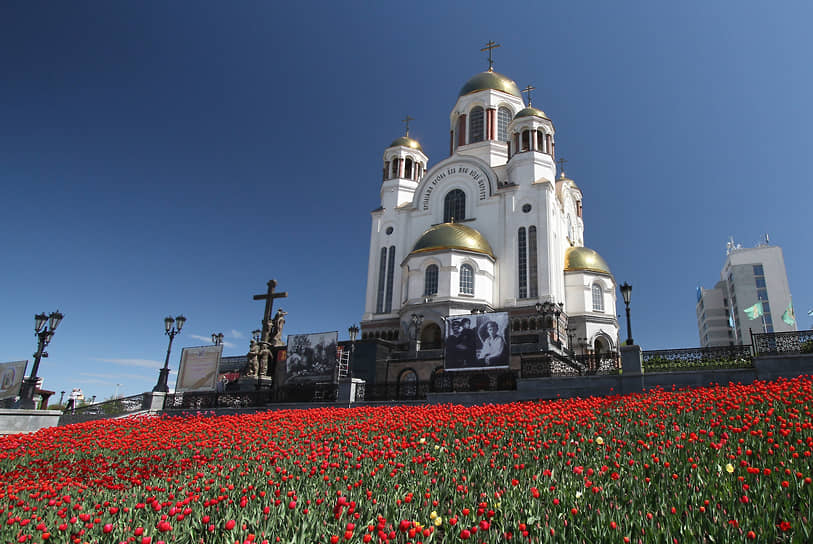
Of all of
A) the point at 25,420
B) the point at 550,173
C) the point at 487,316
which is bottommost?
the point at 25,420

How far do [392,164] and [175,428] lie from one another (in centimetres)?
3096

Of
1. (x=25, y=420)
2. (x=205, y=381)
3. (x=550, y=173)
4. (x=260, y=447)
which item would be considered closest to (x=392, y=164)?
(x=550, y=173)

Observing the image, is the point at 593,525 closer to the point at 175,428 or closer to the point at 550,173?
the point at 175,428

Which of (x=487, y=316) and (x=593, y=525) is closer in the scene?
(x=593, y=525)

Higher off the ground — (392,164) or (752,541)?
(392,164)

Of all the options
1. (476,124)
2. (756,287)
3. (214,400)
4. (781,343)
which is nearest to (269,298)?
(214,400)

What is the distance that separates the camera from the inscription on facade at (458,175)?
35.9 metres

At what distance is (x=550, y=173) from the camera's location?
35.3 meters

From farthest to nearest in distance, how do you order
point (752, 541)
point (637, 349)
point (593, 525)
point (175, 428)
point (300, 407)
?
point (300, 407) → point (637, 349) → point (175, 428) → point (593, 525) → point (752, 541)

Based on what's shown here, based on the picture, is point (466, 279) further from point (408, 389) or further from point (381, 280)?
point (408, 389)

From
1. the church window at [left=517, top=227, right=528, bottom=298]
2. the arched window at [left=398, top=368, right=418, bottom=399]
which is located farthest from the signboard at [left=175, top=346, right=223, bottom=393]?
the church window at [left=517, top=227, right=528, bottom=298]

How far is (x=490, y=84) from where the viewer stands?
40.3 meters

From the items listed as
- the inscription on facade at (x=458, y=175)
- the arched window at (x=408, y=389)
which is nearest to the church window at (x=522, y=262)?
the inscription on facade at (x=458, y=175)

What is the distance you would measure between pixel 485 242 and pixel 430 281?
4.85 m
